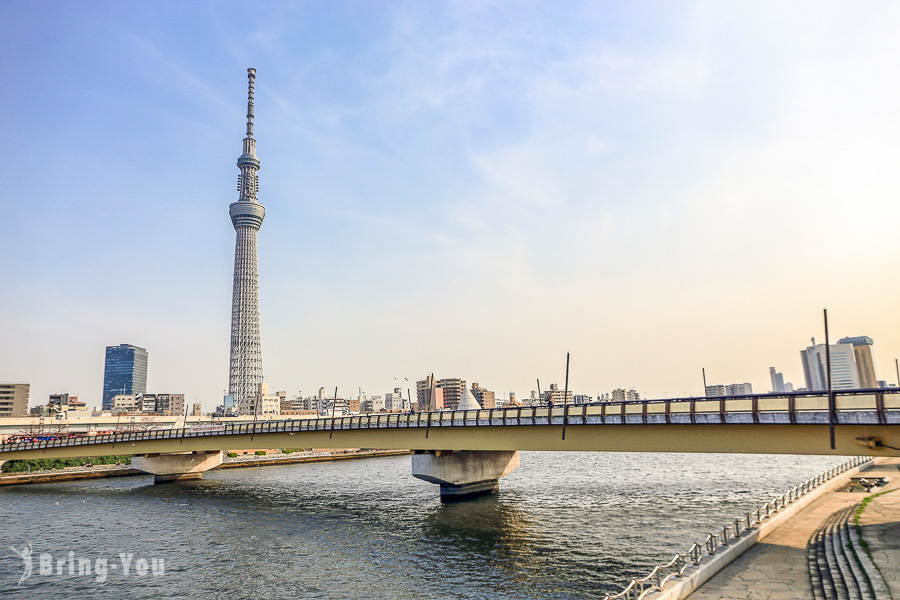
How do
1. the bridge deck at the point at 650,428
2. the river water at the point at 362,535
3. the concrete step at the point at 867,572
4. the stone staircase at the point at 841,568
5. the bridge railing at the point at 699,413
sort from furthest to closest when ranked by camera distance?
the river water at the point at 362,535, the bridge deck at the point at 650,428, the bridge railing at the point at 699,413, the stone staircase at the point at 841,568, the concrete step at the point at 867,572

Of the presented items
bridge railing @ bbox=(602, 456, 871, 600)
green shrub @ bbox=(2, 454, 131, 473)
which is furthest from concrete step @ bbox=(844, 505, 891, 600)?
green shrub @ bbox=(2, 454, 131, 473)

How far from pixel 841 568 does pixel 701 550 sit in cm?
648

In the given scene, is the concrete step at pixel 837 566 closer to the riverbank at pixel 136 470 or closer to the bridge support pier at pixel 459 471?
the bridge support pier at pixel 459 471

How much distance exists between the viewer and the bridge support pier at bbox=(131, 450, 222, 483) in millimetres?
Answer: 82562

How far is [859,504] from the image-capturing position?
39531 mm

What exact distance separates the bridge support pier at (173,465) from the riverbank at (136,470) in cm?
1225

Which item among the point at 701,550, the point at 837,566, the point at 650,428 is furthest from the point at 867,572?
the point at 650,428

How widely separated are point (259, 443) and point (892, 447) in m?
64.8

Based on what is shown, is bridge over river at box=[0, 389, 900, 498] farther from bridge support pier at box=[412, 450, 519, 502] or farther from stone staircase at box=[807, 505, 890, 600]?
stone staircase at box=[807, 505, 890, 600]

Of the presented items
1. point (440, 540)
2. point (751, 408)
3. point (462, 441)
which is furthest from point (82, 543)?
point (751, 408)

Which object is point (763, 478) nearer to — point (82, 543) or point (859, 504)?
point (859, 504)

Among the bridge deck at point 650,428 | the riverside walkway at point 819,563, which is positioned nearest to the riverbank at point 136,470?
the bridge deck at point 650,428

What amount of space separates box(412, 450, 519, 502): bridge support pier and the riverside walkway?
31.3 m

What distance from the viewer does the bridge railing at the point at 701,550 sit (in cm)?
2078
